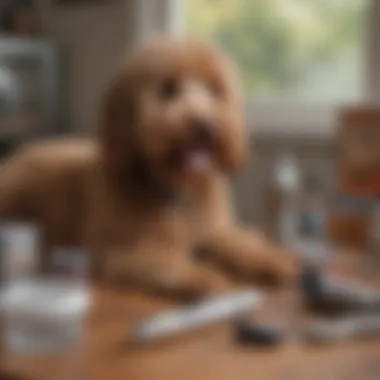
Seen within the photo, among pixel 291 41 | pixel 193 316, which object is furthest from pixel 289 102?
pixel 193 316

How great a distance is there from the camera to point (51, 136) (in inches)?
98.2

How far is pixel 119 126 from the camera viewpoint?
5.22 ft

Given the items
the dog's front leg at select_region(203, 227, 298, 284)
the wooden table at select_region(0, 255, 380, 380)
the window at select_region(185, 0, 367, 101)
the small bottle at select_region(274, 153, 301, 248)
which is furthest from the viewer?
the window at select_region(185, 0, 367, 101)

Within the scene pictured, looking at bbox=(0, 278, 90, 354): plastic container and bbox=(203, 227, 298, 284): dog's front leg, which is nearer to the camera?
bbox=(0, 278, 90, 354): plastic container

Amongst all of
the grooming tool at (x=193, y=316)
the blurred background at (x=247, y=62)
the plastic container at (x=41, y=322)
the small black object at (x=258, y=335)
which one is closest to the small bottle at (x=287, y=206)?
the blurred background at (x=247, y=62)

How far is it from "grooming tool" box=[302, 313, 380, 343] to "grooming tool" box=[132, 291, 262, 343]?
11cm

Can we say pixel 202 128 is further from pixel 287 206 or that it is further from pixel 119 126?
pixel 287 206

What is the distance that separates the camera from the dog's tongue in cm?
155

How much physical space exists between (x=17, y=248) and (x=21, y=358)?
278 mm

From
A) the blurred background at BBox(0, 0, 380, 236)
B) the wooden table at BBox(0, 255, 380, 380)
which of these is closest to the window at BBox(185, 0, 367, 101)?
the blurred background at BBox(0, 0, 380, 236)

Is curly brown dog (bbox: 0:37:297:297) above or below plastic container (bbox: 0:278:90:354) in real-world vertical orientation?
above

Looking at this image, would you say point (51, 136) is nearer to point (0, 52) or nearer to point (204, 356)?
point (0, 52)

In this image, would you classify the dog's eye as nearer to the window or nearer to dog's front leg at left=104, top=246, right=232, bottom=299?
dog's front leg at left=104, top=246, right=232, bottom=299

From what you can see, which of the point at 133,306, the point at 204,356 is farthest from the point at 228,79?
the point at 204,356
